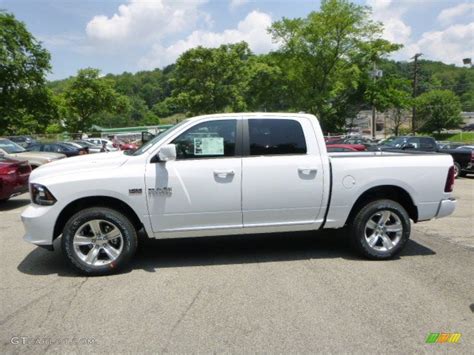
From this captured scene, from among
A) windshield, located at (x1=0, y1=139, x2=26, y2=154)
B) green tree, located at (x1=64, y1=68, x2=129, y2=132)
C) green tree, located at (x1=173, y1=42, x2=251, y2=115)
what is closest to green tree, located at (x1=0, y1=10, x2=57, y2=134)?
green tree, located at (x1=64, y1=68, x2=129, y2=132)

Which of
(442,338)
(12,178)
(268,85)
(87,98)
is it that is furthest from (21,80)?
(442,338)

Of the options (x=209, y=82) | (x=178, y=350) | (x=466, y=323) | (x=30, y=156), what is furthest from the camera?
(x=209, y=82)

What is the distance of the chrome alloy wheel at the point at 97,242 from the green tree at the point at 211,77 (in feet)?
163

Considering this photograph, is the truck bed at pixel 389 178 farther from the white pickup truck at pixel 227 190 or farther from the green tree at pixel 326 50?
the green tree at pixel 326 50

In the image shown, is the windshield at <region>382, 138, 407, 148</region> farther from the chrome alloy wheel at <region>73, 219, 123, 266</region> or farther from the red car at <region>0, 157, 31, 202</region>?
the chrome alloy wheel at <region>73, 219, 123, 266</region>

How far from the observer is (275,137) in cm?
514

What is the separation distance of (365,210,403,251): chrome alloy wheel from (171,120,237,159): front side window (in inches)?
82.6

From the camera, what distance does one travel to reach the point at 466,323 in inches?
144

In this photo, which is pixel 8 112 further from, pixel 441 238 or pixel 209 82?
pixel 441 238

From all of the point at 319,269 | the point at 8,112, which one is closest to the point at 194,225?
the point at 319,269

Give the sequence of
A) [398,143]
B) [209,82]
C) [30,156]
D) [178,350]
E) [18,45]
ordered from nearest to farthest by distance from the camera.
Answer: [178,350], [30,156], [398,143], [18,45], [209,82]

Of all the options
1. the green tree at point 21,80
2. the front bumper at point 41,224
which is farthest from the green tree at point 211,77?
the front bumper at point 41,224

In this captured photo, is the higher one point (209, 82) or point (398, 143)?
point (209, 82)

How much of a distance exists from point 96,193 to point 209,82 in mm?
51616
